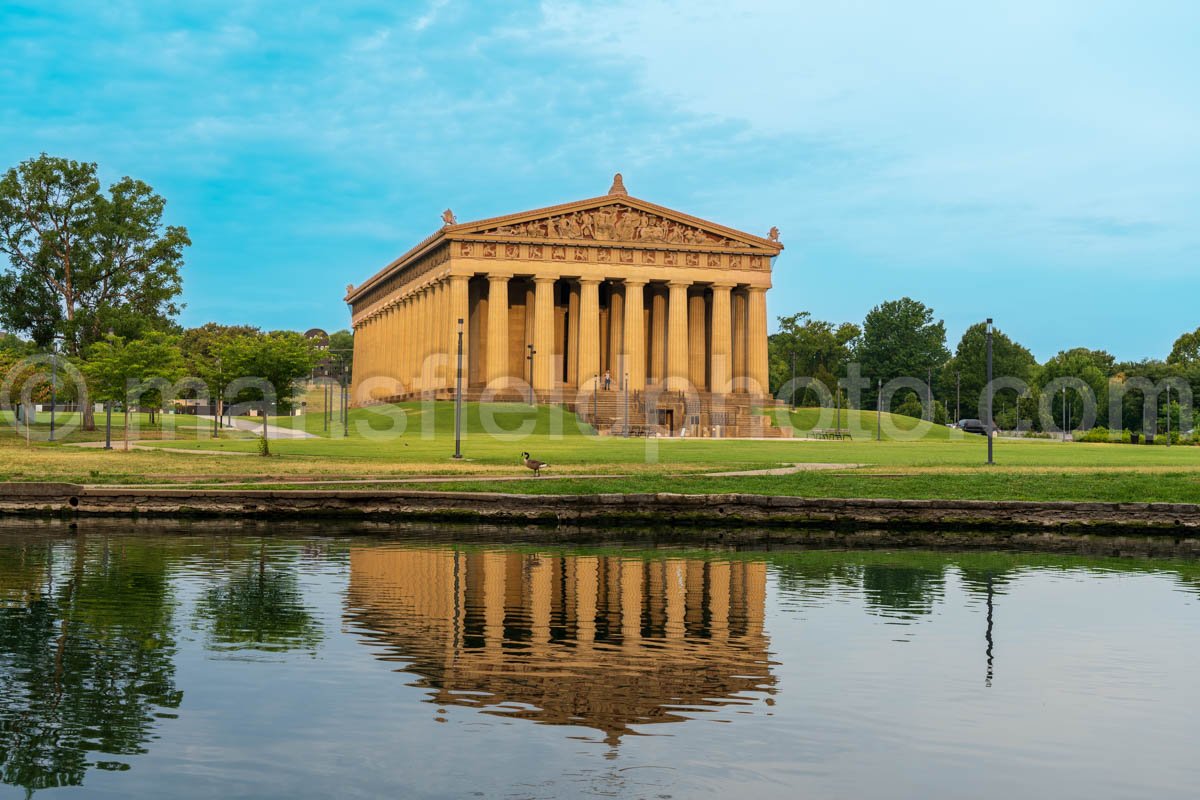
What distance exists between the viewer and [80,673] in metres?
13.3

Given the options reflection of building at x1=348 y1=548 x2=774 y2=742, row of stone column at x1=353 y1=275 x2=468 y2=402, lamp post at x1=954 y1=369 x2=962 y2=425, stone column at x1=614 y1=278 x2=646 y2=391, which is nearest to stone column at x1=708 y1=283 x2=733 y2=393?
stone column at x1=614 y1=278 x2=646 y2=391

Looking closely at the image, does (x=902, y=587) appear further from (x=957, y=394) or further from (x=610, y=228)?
(x=957, y=394)

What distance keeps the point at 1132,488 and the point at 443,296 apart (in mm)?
75358

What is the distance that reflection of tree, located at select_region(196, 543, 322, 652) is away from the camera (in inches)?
605

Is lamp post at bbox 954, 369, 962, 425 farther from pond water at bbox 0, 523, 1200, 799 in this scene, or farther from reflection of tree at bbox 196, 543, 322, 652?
reflection of tree at bbox 196, 543, 322, 652

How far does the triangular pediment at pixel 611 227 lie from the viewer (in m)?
103

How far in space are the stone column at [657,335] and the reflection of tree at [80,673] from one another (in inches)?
3661

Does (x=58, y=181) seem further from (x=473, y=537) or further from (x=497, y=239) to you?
(x=473, y=537)

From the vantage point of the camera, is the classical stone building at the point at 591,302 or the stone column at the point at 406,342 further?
the stone column at the point at 406,342

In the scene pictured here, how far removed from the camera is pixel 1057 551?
27047 millimetres

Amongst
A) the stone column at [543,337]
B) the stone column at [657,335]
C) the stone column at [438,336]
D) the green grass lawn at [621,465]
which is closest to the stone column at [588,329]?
the stone column at [543,337]

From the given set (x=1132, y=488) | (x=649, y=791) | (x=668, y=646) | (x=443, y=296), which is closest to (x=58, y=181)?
(x=443, y=296)

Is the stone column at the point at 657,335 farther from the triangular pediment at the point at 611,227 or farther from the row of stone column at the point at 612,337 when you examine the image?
the triangular pediment at the point at 611,227

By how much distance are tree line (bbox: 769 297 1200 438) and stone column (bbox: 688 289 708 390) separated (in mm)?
28313
